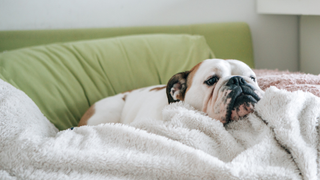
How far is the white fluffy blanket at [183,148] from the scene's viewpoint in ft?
2.20

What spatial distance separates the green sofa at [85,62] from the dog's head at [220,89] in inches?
25.9

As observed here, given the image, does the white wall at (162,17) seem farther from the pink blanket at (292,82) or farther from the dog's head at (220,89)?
the pink blanket at (292,82)

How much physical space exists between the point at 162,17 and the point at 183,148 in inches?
71.4

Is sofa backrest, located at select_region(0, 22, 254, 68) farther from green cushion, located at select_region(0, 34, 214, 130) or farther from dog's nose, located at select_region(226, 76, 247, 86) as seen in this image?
dog's nose, located at select_region(226, 76, 247, 86)

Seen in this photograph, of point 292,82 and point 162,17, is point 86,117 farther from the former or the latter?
point 162,17

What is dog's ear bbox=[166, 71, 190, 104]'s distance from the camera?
117cm

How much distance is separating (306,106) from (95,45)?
1381 mm

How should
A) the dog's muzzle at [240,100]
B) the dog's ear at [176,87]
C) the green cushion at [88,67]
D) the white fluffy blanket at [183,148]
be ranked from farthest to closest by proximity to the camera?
the green cushion at [88,67] → the dog's ear at [176,87] → the dog's muzzle at [240,100] → the white fluffy blanket at [183,148]

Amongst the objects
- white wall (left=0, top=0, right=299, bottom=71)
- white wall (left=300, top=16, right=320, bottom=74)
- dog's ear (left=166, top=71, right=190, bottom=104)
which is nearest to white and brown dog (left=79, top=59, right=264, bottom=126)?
dog's ear (left=166, top=71, right=190, bottom=104)

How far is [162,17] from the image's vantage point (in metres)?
2.35

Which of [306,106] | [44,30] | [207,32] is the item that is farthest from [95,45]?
Answer: [306,106]

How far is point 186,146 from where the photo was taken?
2.39 feet

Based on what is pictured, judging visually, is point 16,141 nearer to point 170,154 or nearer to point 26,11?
point 170,154

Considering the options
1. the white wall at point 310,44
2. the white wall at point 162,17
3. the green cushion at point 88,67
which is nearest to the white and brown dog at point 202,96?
the green cushion at point 88,67
